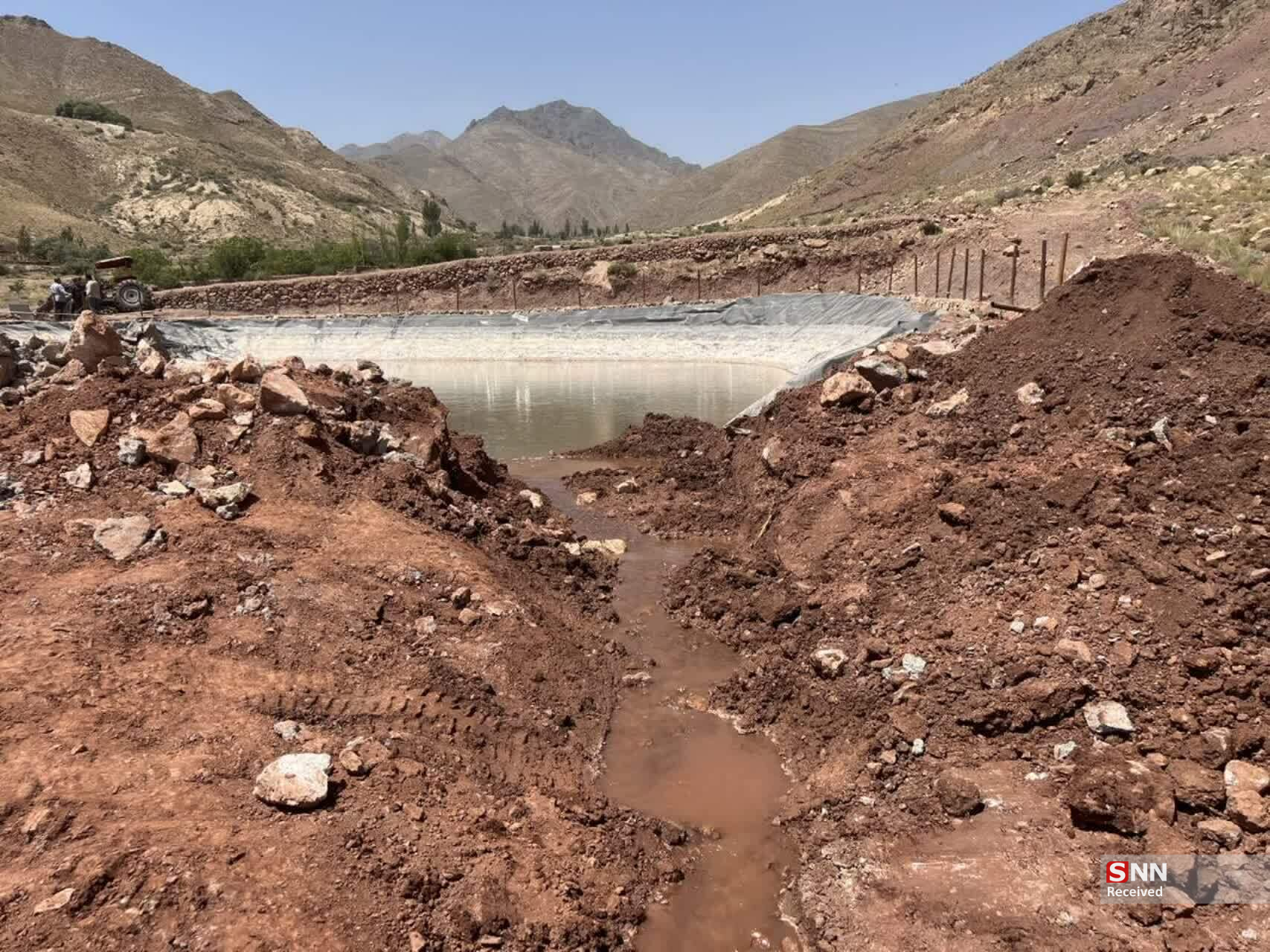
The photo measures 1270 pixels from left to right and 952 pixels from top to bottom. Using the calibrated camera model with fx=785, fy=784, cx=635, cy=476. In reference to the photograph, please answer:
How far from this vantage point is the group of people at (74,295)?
88.6 feet

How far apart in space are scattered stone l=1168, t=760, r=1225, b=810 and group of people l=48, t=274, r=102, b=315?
3152 cm

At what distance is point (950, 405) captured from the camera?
34.7 feet

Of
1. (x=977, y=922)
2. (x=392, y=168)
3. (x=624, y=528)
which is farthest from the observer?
(x=392, y=168)

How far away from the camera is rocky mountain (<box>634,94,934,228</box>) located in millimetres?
101562

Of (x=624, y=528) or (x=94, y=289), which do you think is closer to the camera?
(x=624, y=528)

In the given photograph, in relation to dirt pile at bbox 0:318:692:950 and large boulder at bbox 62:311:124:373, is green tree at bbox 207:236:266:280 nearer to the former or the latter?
large boulder at bbox 62:311:124:373

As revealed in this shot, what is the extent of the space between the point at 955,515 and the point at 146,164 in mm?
76727

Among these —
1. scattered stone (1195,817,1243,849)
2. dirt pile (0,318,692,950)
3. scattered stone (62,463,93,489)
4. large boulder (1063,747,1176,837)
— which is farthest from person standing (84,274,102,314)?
scattered stone (1195,817,1243,849)

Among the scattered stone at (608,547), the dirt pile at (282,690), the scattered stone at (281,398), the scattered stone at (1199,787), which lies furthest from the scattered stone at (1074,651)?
the scattered stone at (281,398)

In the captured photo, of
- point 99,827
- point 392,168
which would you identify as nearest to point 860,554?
point 99,827

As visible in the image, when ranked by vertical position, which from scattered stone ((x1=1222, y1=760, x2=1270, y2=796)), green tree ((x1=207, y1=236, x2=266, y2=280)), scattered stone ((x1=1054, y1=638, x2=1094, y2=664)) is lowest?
scattered stone ((x1=1222, y1=760, x2=1270, y2=796))

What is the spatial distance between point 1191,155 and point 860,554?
30649 mm

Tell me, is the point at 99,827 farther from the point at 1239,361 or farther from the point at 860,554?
the point at 1239,361

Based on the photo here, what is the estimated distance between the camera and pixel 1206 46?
43844 mm
